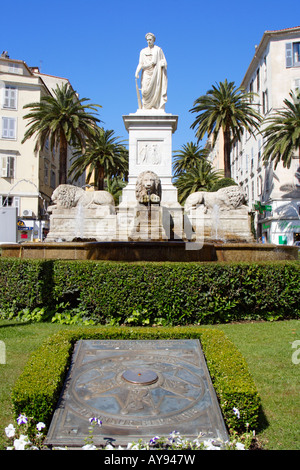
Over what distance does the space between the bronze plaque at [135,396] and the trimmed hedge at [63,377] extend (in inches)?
3.5

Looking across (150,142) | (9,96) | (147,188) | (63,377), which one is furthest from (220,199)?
(9,96)

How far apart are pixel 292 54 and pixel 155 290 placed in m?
42.2

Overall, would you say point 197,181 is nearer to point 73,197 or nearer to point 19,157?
point 19,157

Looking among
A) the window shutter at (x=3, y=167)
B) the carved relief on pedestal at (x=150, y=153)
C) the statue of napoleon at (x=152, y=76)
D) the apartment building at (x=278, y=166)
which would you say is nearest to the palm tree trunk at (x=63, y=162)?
the window shutter at (x=3, y=167)

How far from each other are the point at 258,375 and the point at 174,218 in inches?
360

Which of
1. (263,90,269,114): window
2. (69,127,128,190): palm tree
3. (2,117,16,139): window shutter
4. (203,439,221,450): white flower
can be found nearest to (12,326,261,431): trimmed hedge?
A: (203,439,221,450): white flower

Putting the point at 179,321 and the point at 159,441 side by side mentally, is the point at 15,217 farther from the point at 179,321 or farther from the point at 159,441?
the point at 159,441

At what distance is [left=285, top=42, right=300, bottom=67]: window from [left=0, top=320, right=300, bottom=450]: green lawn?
40.9m

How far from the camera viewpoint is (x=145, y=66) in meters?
15.2

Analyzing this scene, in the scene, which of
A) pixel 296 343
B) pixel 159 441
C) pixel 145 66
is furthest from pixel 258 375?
pixel 145 66

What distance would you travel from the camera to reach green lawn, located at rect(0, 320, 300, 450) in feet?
11.1

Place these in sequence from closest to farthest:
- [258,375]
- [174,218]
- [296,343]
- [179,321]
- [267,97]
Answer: [258,375] → [296,343] → [179,321] → [174,218] → [267,97]

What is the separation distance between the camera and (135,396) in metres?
3.25

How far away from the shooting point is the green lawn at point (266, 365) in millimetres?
3377
